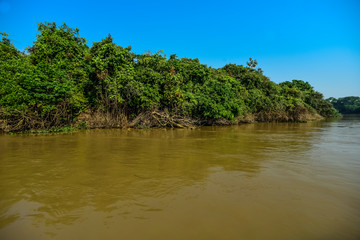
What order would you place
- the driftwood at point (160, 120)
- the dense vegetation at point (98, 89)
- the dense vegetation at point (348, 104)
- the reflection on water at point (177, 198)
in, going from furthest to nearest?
the dense vegetation at point (348, 104), the driftwood at point (160, 120), the dense vegetation at point (98, 89), the reflection on water at point (177, 198)

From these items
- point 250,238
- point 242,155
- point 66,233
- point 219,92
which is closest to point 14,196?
point 66,233

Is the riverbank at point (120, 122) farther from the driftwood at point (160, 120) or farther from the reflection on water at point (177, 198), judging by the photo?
the reflection on water at point (177, 198)

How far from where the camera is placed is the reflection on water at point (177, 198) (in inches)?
90.3

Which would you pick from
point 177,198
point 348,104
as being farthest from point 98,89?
point 348,104

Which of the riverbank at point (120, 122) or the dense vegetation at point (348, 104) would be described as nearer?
the riverbank at point (120, 122)

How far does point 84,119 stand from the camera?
13844 mm

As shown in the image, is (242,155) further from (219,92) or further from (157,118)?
(219,92)

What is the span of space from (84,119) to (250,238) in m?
13.8

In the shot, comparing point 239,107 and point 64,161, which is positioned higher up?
point 239,107

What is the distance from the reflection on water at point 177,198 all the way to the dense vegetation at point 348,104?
7852 cm

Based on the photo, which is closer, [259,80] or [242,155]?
[242,155]

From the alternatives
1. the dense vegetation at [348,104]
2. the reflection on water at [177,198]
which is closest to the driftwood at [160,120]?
the reflection on water at [177,198]

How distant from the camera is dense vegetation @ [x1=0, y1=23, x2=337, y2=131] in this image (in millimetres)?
10906

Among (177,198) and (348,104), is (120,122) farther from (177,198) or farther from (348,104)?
(348,104)
